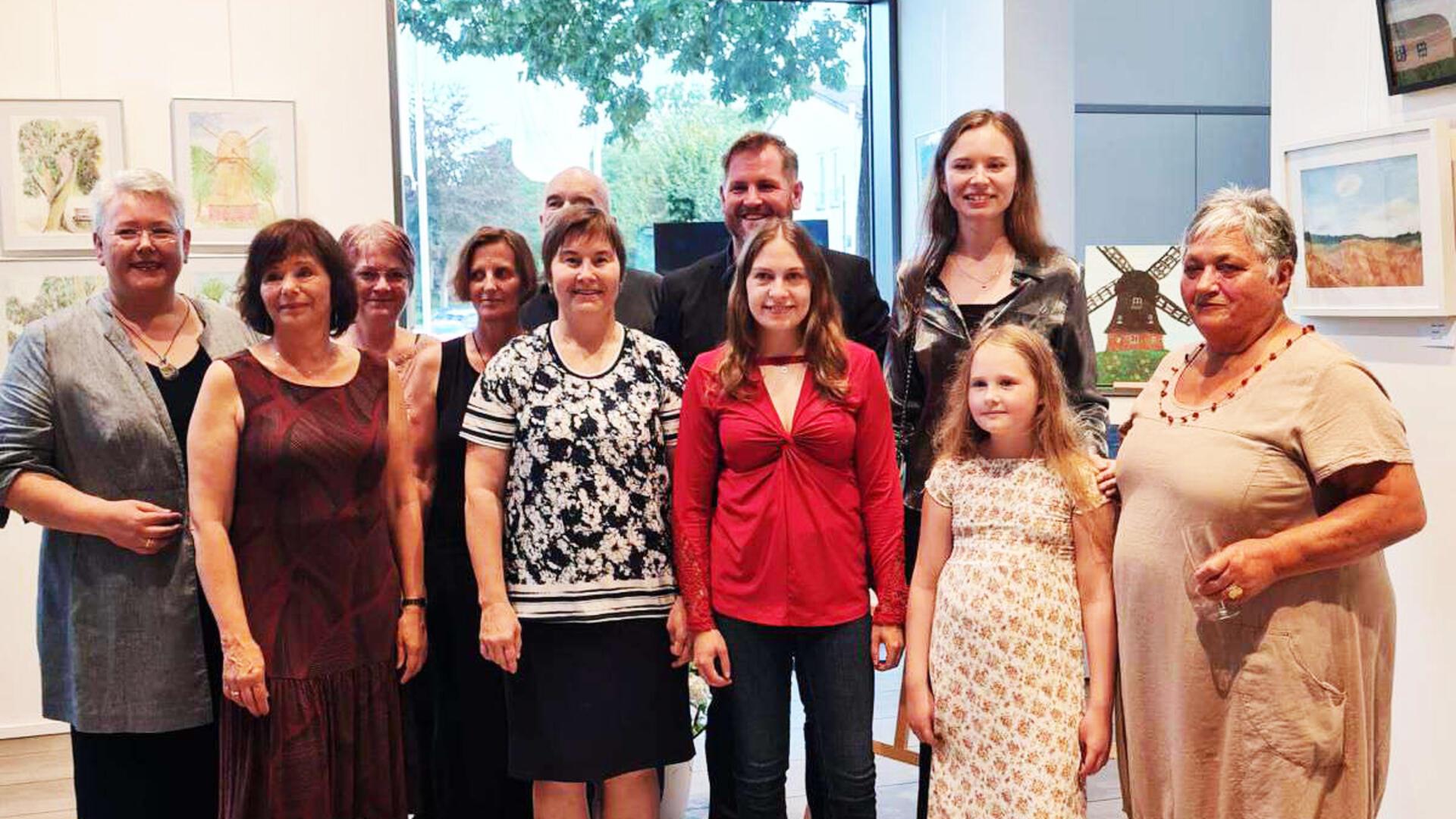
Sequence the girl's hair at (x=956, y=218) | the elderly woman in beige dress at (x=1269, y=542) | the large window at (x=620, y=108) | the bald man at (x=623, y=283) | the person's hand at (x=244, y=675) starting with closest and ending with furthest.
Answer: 1. the elderly woman in beige dress at (x=1269, y=542)
2. the person's hand at (x=244, y=675)
3. the girl's hair at (x=956, y=218)
4. the bald man at (x=623, y=283)
5. the large window at (x=620, y=108)

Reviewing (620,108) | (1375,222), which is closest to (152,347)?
(1375,222)

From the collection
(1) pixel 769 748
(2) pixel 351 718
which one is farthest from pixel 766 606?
(2) pixel 351 718

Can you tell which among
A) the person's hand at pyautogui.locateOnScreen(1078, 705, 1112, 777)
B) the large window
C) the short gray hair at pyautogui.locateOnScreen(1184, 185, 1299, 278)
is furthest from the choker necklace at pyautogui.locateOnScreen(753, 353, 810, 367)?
the large window

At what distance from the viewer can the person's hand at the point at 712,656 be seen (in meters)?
2.44

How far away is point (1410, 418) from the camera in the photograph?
9.69ft

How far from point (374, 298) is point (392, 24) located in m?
2.10

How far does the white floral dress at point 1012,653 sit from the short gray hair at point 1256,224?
55 cm

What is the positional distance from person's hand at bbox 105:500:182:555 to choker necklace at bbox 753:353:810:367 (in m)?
1.16

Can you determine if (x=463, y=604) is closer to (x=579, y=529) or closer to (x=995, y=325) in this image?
(x=579, y=529)

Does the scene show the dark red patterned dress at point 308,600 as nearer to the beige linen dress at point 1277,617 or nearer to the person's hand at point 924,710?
the person's hand at point 924,710

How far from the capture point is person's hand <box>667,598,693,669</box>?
2.49 m

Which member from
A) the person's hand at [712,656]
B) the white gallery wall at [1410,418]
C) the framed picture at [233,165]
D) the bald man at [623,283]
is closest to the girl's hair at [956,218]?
the bald man at [623,283]

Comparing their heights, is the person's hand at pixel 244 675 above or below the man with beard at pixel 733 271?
below

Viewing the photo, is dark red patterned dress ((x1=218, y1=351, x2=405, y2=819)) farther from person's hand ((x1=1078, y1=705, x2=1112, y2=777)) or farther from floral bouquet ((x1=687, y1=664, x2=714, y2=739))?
person's hand ((x1=1078, y1=705, x2=1112, y2=777))
